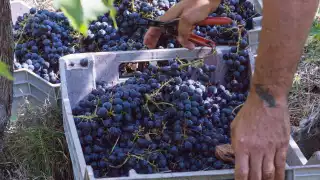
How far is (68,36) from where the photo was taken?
2492 millimetres

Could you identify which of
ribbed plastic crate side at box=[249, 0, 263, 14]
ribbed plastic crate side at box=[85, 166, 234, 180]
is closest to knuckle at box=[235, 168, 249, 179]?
ribbed plastic crate side at box=[85, 166, 234, 180]

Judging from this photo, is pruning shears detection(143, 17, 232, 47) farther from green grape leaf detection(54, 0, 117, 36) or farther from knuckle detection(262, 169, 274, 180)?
green grape leaf detection(54, 0, 117, 36)

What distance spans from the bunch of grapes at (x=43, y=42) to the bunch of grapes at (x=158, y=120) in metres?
0.47

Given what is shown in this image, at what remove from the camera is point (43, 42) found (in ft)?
8.03

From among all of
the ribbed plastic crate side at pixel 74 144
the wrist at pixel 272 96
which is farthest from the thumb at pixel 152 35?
the wrist at pixel 272 96

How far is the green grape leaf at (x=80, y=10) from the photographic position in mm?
601

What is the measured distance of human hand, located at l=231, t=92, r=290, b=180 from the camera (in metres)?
1.24

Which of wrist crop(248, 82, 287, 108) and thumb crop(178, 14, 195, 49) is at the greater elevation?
thumb crop(178, 14, 195, 49)

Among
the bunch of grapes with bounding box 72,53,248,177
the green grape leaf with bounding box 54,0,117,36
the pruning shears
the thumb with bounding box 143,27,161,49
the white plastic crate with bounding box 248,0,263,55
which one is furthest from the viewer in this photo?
the white plastic crate with bounding box 248,0,263,55

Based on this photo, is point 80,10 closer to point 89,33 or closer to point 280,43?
point 280,43

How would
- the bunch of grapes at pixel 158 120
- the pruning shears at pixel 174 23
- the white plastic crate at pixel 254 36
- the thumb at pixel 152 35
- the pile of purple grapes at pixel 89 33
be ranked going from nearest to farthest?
the bunch of grapes at pixel 158 120
the pruning shears at pixel 174 23
the thumb at pixel 152 35
the white plastic crate at pixel 254 36
the pile of purple grapes at pixel 89 33

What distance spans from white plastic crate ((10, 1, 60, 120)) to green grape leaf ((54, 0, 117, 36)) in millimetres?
1545

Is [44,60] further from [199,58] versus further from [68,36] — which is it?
[199,58]

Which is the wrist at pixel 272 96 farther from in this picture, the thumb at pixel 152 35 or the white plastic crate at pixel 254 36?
the white plastic crate at pixel 254 36
